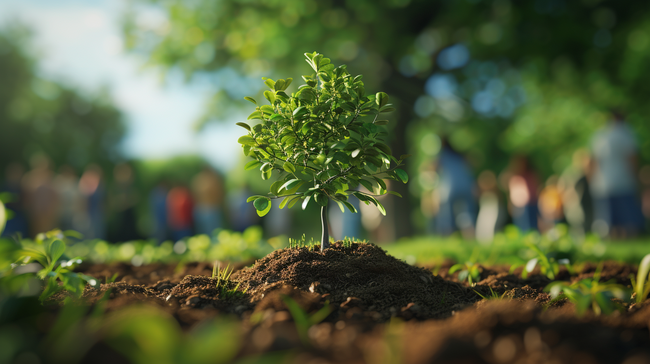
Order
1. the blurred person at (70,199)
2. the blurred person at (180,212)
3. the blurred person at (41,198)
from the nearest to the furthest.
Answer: the blurred person at (41,198), the blurred person at (180,212), the blurred person at (70,199)

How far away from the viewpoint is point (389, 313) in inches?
77.0

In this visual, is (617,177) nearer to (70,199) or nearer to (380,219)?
(380,219)

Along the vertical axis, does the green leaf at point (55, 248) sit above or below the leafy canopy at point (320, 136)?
below

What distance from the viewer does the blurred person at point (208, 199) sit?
31.0 ft

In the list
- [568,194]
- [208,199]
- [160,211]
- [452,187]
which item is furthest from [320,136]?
[568,194]

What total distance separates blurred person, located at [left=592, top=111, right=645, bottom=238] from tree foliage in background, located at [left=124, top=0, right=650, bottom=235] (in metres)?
2.39

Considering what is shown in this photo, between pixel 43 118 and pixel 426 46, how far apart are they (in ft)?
84.1

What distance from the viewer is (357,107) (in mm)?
2469

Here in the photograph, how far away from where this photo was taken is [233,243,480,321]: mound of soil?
2.08 metres

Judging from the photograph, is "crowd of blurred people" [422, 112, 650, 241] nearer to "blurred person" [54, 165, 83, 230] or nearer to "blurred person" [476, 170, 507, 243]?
"blurred person" [476, 170, 507, 243]

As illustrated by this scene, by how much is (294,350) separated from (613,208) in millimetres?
8421

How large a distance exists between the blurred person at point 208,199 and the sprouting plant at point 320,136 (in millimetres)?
7189

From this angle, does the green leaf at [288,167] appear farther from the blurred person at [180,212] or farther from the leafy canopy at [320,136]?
the blurred person at [180,212]

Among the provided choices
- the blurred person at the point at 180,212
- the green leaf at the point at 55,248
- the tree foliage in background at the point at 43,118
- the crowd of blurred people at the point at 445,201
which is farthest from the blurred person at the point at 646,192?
the tree foliage in background at the point at 43,118
